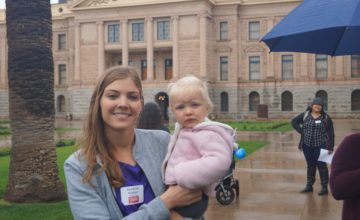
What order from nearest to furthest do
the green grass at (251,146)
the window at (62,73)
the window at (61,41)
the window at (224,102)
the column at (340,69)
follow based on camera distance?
the green grass at (251,146), the column at (340,69), the window at (224,102), the window at (61,41), the window at (62,73)

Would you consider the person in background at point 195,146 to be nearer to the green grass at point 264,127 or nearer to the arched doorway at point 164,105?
the arched doorway at point 164,105

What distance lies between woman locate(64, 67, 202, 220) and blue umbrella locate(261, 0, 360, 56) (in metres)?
2.10

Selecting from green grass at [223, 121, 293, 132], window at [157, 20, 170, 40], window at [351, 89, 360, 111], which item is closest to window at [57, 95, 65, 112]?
window at [157, 20, 170, 40]

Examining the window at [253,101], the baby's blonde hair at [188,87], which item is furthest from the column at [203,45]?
the baby's blonde hair at [188,87]

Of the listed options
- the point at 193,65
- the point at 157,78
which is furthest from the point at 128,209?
the point at 157,78

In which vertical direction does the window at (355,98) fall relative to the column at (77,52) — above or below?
below

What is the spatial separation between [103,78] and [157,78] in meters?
57.3

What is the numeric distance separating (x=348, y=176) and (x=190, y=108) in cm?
117

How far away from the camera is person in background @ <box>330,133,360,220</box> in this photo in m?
3.34

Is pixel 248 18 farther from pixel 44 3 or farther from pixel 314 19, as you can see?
pixel 314 19

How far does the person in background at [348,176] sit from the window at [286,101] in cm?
5304

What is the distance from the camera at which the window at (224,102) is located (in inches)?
2242

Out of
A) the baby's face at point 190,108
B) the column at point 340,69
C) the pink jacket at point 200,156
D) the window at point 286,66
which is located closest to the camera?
the pink jacket at point 200,156

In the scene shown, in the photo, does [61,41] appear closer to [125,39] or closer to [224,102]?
[125,39]
